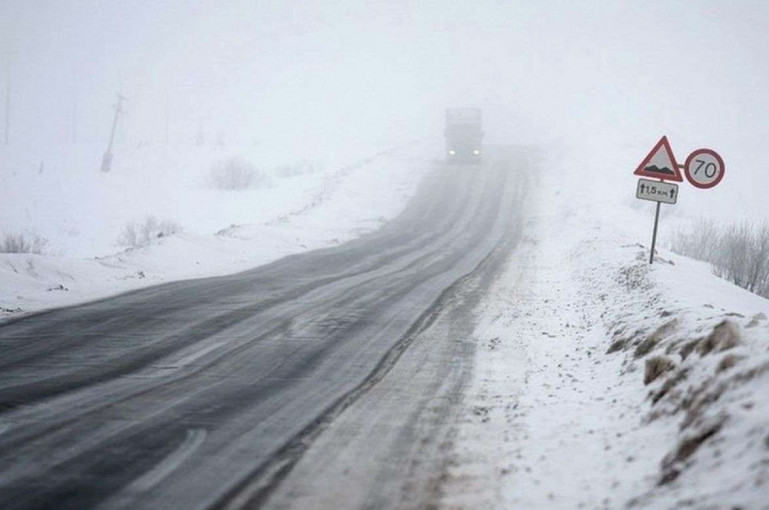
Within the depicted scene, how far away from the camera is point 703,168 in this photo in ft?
34.6

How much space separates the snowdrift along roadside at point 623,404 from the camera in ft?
13.1

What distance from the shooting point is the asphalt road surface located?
438 centimetres

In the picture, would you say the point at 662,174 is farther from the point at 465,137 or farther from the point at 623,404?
the point at 465,137

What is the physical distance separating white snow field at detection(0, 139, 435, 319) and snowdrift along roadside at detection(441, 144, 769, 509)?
25.4ft

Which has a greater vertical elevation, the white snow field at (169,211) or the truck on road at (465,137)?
the truck on road at (465,137)

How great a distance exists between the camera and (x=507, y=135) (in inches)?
2522

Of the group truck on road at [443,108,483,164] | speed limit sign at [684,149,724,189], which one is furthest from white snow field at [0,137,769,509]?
truck on road at [443,108,483,164]

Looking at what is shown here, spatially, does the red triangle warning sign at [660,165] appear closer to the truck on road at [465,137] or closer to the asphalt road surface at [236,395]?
the asphalt road surface at [236,395]

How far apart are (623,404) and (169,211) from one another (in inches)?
1260

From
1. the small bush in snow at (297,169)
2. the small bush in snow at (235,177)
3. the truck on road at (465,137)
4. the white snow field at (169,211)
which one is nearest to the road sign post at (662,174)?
the white snow field at (169,211)

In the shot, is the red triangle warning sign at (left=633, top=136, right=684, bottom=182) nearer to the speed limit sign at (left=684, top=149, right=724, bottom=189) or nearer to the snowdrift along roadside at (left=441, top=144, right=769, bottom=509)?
the speed limit sign at (left=684, top=149, right=724, bottom=189)

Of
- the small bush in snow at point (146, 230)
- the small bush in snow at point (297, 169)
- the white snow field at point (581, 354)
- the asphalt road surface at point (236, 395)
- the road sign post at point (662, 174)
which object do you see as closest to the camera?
the white snow field at point (581, 354)

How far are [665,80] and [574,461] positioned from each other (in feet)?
493

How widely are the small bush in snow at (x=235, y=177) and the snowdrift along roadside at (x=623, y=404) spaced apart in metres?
30.9
